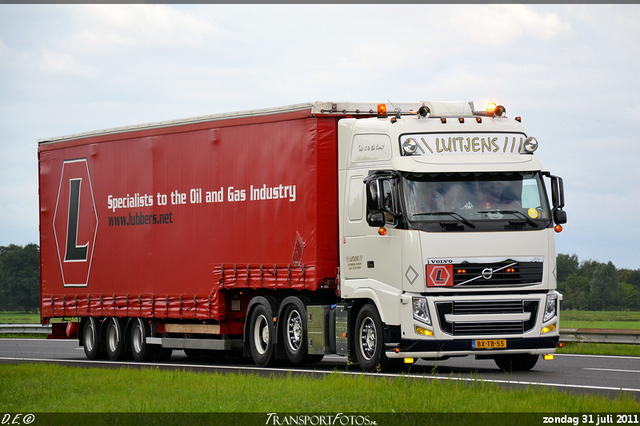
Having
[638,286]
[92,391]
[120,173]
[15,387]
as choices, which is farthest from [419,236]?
[638,286]

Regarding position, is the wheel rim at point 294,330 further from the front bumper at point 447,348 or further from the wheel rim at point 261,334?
the front bumper at point 447,348

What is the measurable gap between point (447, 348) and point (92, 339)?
11.5m

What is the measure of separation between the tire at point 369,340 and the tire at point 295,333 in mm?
1525

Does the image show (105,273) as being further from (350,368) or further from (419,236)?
(419,236)

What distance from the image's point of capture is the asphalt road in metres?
14.4

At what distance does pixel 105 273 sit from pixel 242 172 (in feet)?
18.4

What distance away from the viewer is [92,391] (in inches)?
547

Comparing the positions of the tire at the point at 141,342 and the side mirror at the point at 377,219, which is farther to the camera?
the tire at the point at 141,342

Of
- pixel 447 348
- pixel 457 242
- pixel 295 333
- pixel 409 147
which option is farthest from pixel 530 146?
pixel 295 333

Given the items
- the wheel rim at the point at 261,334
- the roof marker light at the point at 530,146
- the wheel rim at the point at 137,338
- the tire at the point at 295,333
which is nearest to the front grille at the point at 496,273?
the roof marker light at the point at 530,146

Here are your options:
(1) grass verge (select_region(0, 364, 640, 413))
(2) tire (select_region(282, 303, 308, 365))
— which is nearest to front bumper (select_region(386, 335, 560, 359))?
(1) grass verge (select_region(0, 364, 640, 413))

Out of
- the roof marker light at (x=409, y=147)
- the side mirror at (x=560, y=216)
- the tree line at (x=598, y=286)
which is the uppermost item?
the roof marker light at (x=409, y=147)

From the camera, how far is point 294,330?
18.8m

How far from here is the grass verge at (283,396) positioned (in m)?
10.9
